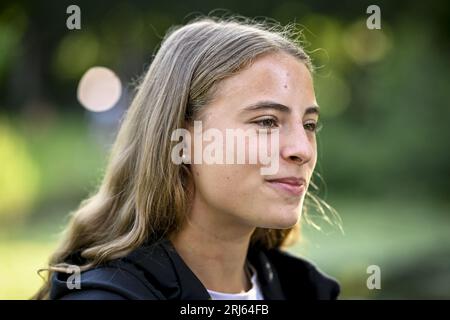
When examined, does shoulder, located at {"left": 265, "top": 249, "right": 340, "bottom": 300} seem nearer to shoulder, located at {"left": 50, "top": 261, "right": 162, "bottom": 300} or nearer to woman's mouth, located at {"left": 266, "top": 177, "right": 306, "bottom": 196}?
woman's mouth, located at {"left": 266, "top": 177, "right": 306, "bottom": 196}

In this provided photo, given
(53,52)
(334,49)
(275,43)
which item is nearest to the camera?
(275,43)

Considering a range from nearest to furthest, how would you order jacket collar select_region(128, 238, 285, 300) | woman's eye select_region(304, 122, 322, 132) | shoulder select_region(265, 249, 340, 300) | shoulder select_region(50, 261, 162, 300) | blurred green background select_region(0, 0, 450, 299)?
shoulder select_region(50, 261, 162, 300), jacket collar select_region(128, 238, 285, 300), woman's eye select_region(304, 122, 322, 132), shoulder select_region(265, 249, 340, 300), blurred green background select_region(0, 0, 450, 299)

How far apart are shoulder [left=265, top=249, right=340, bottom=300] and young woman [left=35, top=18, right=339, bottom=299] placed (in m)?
0.35

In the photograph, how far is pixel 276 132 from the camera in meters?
2.20

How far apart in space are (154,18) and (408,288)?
28.9ft

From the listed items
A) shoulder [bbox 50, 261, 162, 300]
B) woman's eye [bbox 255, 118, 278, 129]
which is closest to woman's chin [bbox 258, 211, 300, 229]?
woman's eye [bbox 255, 118, 278, 129]

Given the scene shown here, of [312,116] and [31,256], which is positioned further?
[31,256]

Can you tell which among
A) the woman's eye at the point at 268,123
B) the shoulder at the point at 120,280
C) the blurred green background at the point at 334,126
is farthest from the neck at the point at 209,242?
the blurred green background at the point at 334,126

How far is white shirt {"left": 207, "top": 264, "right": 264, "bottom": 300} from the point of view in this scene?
2336mm

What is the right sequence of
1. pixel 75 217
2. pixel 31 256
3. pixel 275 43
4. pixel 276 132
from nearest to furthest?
pixel 276 132 → pixel 275 43 → pixel 75 217 → pixel 31 256

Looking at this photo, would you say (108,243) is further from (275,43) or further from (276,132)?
(275,43)

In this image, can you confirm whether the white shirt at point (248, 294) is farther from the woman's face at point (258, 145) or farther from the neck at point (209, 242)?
the woman's face at point (258, 145)

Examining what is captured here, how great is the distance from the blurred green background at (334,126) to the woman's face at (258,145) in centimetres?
403
